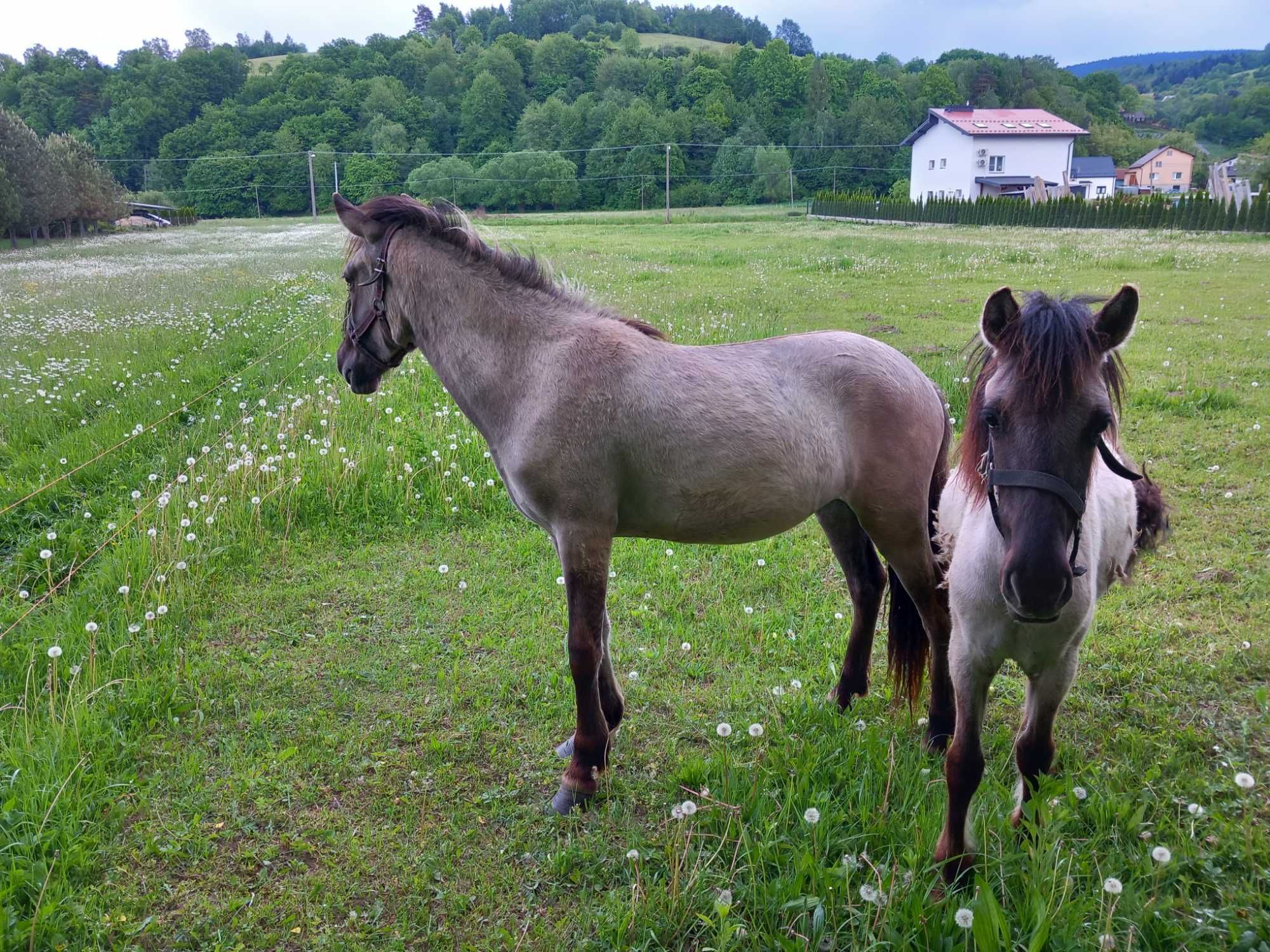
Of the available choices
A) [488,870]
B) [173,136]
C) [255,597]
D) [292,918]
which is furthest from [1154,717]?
[173,136]

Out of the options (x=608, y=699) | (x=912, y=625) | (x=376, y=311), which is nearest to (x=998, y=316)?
(x=912, y=625)

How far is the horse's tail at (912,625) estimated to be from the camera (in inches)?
152

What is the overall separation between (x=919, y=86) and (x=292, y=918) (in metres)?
108

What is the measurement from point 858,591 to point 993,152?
72.7 m

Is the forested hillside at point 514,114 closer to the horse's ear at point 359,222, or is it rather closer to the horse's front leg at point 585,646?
the horse's ear at point 359,222

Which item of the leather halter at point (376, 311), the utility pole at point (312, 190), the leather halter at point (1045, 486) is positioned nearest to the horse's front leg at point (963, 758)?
the leather halter at point (1045, 486)

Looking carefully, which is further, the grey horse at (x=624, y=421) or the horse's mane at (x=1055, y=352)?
the grey horse at (x=624, y=421)

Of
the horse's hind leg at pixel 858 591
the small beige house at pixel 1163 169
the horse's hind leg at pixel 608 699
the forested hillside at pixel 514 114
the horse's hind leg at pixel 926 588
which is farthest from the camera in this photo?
the small beige house at pixel 1163 169

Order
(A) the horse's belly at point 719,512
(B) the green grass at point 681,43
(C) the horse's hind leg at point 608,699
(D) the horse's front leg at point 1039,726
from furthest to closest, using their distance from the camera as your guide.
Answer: (B) the green grass at point 681,43 → (C) the horse's hind leg at point 608,699 → (A) the horse's belly at point 719,512 → (D) the horse's front leg at point 1039,726

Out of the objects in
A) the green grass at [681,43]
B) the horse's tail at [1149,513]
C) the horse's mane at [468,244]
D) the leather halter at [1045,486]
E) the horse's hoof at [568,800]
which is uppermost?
the green grass at [681,43]

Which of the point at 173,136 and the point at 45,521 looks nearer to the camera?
the point at 45,521

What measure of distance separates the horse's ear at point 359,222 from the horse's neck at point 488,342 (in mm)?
399

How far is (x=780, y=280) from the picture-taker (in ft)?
61.8

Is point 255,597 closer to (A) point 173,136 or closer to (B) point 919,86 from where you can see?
(A) point 173,136
